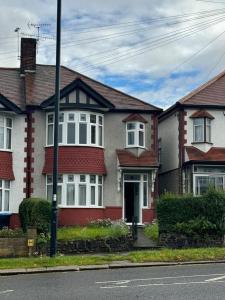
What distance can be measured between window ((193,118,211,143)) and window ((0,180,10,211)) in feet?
34.3

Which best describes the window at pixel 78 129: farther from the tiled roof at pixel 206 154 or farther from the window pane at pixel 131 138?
the tiled roof at pixel 206 154

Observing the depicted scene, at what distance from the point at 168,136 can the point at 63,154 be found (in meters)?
7.67

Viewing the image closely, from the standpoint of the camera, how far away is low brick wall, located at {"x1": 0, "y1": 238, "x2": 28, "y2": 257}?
22.1 meters

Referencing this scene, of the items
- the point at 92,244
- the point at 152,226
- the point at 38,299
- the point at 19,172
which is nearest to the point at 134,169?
the point at 152,226

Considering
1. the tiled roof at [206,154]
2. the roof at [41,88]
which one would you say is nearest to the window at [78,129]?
Answer: the roof at [41,88]

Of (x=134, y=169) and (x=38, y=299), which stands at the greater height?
(x=134, y=169)

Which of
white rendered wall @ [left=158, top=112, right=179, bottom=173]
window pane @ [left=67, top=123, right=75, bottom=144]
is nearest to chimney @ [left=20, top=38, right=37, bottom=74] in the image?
window pane @ [left=67, top=123, right=75, bottom=144]

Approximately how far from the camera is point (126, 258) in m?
20.3

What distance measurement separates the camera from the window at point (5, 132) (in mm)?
30234

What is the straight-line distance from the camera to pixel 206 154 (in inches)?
1264

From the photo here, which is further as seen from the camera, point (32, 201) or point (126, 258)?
point (32, 201)

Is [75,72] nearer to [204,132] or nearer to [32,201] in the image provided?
[204,132]

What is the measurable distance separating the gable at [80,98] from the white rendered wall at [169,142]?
16.2 ft

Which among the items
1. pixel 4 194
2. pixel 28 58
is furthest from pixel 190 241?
pixel 28 58
